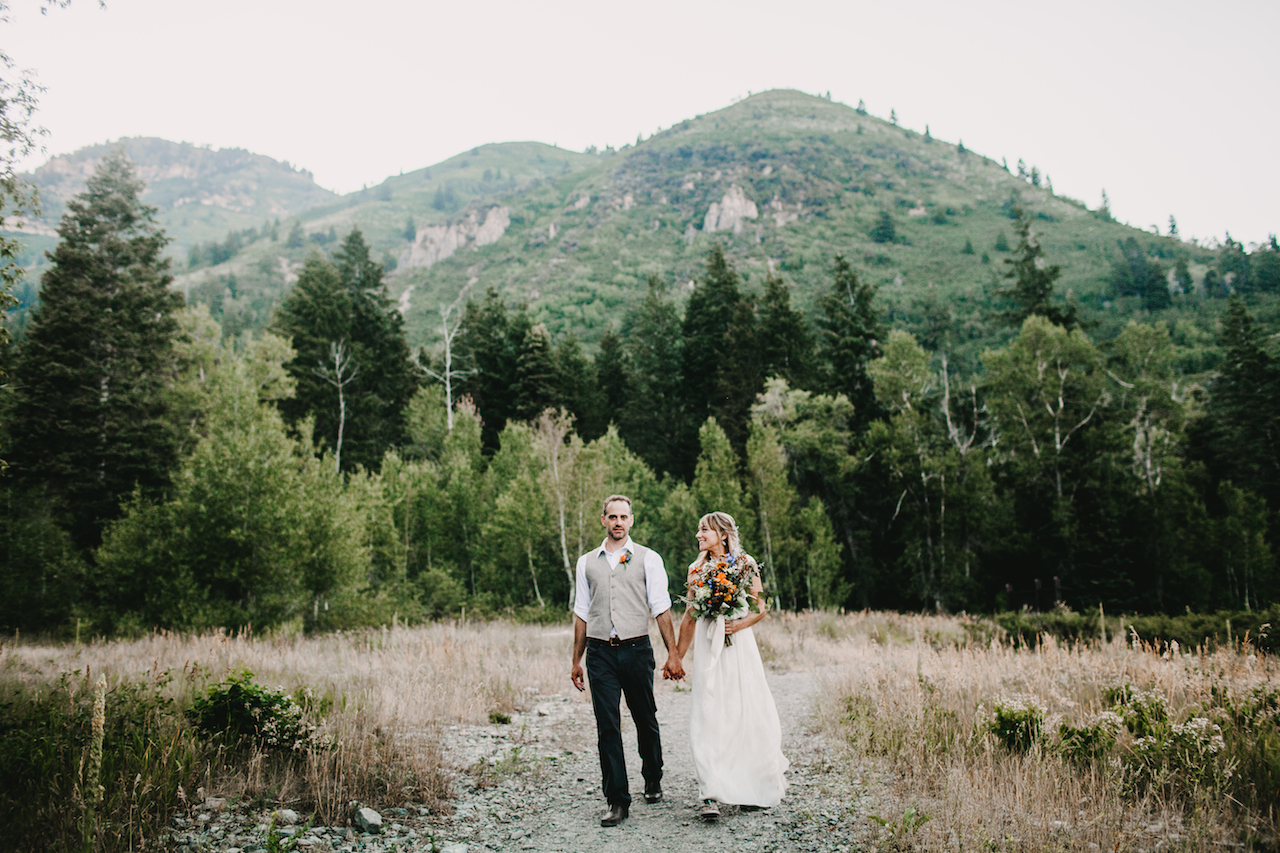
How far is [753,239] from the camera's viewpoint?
110188 millimetres

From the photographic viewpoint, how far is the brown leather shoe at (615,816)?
14.9ft

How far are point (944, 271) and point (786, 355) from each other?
75.1m

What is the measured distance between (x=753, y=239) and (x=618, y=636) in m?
113

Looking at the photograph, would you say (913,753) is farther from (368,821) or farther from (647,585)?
(368,821)

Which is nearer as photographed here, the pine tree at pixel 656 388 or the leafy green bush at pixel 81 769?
the leafy green bush at pixel 81 769

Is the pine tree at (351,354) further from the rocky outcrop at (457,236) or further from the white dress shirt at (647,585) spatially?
the rocky outcrop at (457,236)

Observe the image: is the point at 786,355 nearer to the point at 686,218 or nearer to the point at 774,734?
the point at 774,734

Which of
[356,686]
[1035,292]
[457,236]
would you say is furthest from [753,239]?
[356,686]

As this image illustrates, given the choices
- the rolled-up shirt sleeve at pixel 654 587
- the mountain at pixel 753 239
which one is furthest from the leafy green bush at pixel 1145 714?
the mountain at pixel 753 239

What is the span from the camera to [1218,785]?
4.11m

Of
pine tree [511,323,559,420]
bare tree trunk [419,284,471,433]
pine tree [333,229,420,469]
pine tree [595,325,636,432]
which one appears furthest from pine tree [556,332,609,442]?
pine tree [333,229,420,469]

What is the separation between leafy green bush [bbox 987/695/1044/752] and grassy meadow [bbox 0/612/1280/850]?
0.01 metres

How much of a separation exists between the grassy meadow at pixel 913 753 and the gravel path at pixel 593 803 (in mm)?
245

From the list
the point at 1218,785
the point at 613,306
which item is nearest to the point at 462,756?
the point at 1218,785
